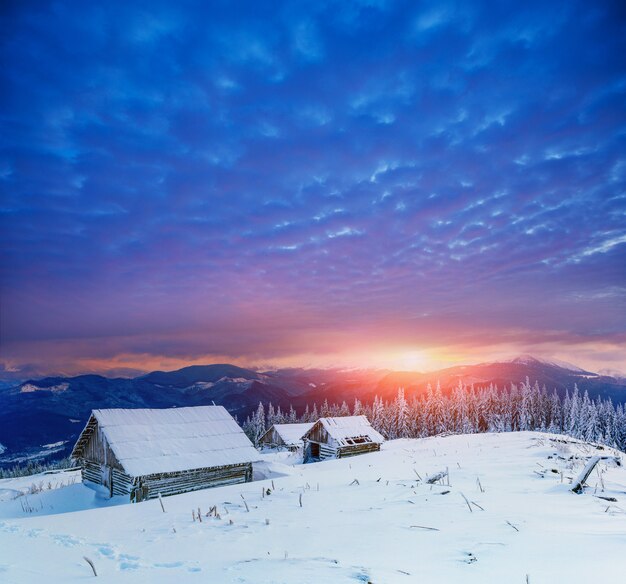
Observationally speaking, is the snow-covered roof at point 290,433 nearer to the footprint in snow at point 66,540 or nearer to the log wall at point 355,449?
the log wall at point 355,449

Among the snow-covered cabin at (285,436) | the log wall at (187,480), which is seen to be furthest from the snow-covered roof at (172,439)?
the snow-covered cabin at (285,436)

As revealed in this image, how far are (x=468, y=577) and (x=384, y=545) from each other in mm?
1573

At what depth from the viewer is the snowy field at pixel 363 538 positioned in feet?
13.4

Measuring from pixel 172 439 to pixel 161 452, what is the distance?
163 cm

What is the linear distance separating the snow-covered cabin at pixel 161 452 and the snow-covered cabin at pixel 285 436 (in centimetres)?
3958

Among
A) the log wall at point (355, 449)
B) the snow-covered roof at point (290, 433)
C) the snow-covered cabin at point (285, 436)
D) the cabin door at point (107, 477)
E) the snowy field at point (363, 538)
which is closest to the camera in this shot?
the snowy field at point (363, 538)

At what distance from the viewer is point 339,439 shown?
45.4m

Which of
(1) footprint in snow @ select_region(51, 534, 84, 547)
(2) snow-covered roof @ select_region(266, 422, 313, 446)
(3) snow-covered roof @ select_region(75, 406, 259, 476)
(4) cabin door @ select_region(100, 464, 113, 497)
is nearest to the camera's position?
(1) footprint in snow @ select_region(51, 534, 84, 547)

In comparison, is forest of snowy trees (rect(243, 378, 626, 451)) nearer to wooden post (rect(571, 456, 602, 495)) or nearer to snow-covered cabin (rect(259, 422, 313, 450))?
snow-covered cabin (rect(259, 422, 313, 450))

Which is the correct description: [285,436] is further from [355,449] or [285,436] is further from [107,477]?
[107,477]

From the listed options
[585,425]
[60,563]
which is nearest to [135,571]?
[60,563]

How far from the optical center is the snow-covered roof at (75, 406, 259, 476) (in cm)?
2317

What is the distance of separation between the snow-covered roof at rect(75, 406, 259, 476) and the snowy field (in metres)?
14.3

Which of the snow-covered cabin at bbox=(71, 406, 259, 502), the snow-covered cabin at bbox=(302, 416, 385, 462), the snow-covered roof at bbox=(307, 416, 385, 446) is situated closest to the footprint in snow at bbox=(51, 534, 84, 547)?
the snow-covered cabin at bbox=(71, 406, 259, 502)
